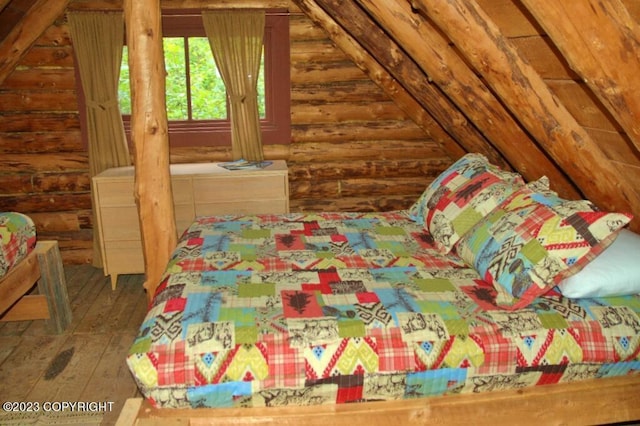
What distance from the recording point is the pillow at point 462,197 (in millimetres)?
2775

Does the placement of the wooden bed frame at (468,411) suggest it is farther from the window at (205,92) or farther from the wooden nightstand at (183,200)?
the window at (205,92)

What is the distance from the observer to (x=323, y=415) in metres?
2.03

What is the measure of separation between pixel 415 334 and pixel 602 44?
1179 millimetres

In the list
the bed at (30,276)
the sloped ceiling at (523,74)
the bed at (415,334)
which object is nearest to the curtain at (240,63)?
the sloped ceiling at (523,74)

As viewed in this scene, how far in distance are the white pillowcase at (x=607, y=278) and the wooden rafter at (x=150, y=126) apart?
79.3 inches

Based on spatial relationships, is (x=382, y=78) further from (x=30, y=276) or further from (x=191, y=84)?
(x=30, y=276)

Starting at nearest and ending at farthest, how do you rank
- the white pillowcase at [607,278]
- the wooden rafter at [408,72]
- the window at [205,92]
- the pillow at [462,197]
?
the white pillowcase at [607,278], the pillow at [462,197], the wooden rafter at [408,72], the window at [205,92]

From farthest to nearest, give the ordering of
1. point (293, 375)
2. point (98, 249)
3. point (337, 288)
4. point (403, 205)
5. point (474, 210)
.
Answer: point (403, 205)
point (98, 249)
point (474, 210)
point (337, 288)
point (293, 375)

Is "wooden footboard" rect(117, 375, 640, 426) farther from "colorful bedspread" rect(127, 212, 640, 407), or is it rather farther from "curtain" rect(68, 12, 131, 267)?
"curtain" rect(68, 12, 131, 267)

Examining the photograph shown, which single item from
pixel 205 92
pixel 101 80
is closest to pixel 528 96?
pixel 205 92

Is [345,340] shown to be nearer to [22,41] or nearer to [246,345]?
[246,345]

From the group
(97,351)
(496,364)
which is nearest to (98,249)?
(97,351)

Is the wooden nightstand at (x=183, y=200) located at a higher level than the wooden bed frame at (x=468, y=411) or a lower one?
higher

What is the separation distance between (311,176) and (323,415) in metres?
2.90
